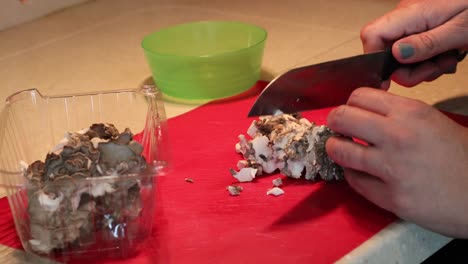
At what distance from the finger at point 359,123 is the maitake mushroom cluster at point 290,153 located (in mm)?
53

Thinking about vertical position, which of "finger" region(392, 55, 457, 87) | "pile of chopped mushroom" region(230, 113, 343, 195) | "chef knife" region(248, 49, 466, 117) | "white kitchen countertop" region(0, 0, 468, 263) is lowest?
"white kitchen countertop" region(0, 0, 468, 263)

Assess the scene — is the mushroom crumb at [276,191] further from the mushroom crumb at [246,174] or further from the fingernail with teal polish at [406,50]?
the fingernail with teal polish at [406,50]

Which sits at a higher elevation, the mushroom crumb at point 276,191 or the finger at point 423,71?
the finger at point 423,71

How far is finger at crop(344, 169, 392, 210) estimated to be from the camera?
2.50ft

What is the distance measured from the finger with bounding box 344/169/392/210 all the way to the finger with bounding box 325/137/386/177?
11mm

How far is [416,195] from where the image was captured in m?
0.75

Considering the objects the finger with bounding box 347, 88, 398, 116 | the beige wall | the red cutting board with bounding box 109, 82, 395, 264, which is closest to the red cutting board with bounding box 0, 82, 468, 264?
the red cutting board with bounding box 109, 82, 395, 264

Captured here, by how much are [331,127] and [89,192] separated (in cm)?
29

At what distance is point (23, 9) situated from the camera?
159 centimetres

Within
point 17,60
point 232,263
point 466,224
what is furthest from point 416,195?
point 17,60

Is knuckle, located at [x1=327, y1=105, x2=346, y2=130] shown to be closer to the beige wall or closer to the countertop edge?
the countertop edge

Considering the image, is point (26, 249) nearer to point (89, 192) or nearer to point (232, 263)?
point (89, 192)

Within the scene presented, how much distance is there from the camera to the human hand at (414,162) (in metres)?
0.74

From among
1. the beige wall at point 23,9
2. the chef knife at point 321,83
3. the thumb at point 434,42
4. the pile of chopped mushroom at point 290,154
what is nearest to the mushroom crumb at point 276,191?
the pile of chopped mushroom at point 290,154
